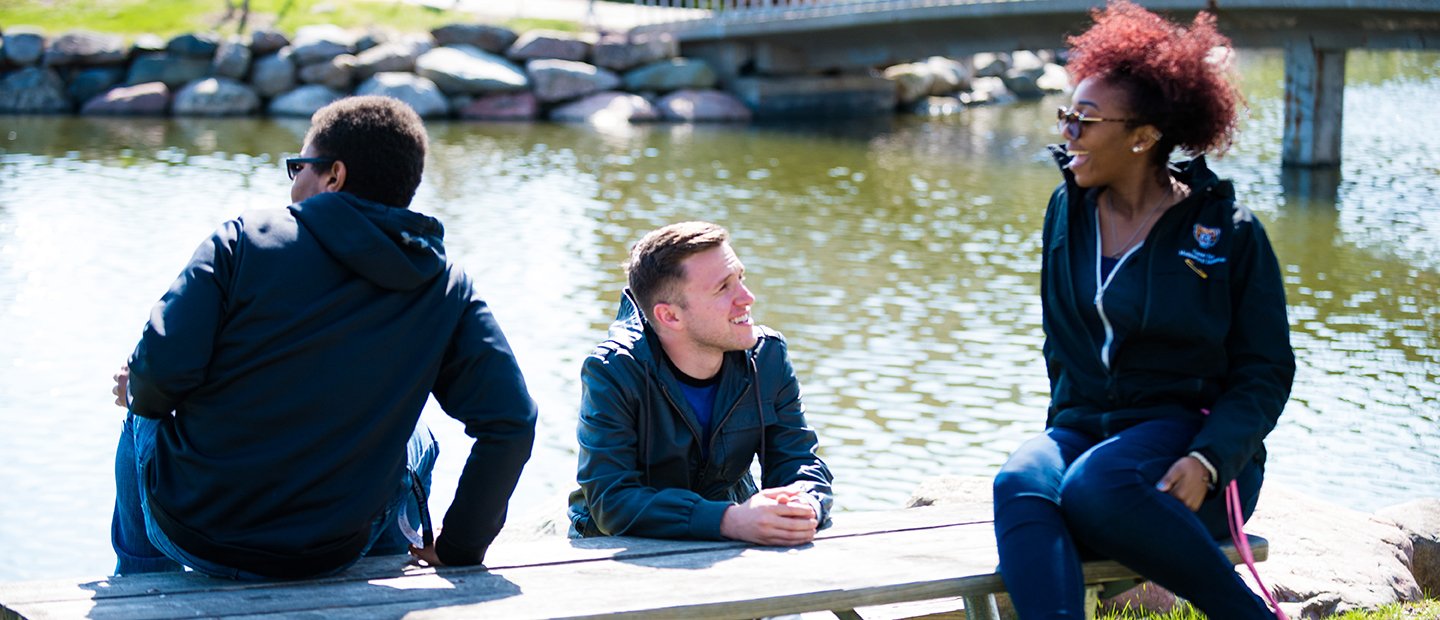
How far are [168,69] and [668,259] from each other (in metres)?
18.4

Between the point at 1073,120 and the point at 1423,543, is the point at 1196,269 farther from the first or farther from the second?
the point at 1423,543

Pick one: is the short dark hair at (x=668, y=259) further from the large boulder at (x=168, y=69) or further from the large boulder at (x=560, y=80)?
the large boulder at (x=168, y=69)

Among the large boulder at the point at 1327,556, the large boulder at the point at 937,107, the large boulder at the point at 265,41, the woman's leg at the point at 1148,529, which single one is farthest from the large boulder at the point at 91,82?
the woman's leg at the point at 1148,529

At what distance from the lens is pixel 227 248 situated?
2752 mm

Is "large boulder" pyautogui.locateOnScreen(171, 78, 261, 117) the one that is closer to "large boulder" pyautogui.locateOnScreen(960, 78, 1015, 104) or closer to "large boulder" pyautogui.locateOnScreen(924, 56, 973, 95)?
"large boulder" pyautogui.locateOnScreen(924, 56, 973, 95)

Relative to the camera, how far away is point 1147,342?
3314mm

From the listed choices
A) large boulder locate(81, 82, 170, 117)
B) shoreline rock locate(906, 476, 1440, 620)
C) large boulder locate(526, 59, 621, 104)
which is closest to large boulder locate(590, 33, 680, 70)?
large boulder locate(526, 59, 621, 104)

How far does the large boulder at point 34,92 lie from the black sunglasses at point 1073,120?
60.6 ft

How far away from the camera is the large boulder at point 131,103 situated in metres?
19.5

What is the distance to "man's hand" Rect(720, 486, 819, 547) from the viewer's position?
10.4 ft

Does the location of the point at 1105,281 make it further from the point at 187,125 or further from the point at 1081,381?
the point at 187,125

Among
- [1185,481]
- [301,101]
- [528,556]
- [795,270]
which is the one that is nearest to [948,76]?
[301,101]

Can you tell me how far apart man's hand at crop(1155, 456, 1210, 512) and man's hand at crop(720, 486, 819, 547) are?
690 millimetres

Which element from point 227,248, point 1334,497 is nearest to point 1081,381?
point 227,248
